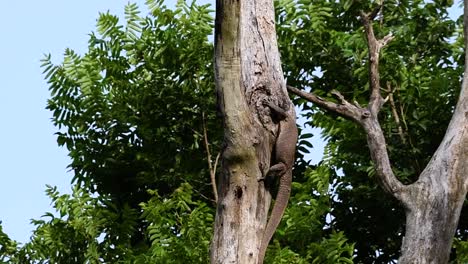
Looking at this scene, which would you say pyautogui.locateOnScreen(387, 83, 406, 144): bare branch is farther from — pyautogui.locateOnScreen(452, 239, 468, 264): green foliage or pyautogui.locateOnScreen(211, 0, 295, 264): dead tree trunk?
pyautogui.locateOnScreen(211, 0, 295, 264): dead tree trunk

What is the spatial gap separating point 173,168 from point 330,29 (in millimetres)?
2267

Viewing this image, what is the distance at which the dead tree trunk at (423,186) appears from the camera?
472 inches

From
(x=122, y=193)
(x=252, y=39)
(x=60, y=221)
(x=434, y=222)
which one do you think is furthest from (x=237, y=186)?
(x=122, y=193)

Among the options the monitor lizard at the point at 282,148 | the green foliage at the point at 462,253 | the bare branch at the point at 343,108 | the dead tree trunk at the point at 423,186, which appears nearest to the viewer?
the monitor lizard at the point at 282,148

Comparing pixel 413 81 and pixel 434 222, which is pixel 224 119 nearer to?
pixel 434 222

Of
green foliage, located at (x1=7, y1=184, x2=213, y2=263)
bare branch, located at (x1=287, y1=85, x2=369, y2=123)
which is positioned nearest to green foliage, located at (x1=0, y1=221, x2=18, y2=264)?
green foliage, located at (x1=7, y1=184, x2=213, y2=263)

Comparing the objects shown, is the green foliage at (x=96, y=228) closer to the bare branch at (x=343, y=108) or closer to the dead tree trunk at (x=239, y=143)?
the bare branch at (x=343, y=108)

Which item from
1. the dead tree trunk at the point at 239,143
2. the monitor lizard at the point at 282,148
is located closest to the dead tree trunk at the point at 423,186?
the monitor lizard at the point at 282,148

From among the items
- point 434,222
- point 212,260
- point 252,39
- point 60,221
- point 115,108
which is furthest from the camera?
point 115,108

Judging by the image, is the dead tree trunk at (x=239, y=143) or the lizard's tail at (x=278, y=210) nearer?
the dead tree trunk at (x=239, y=143)

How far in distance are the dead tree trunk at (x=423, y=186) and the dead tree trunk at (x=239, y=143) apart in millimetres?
2288

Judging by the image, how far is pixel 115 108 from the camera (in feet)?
49.2

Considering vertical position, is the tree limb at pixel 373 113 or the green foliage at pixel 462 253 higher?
the tree limb at pixel 373 113

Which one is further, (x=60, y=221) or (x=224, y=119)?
(x=60, y=221)
